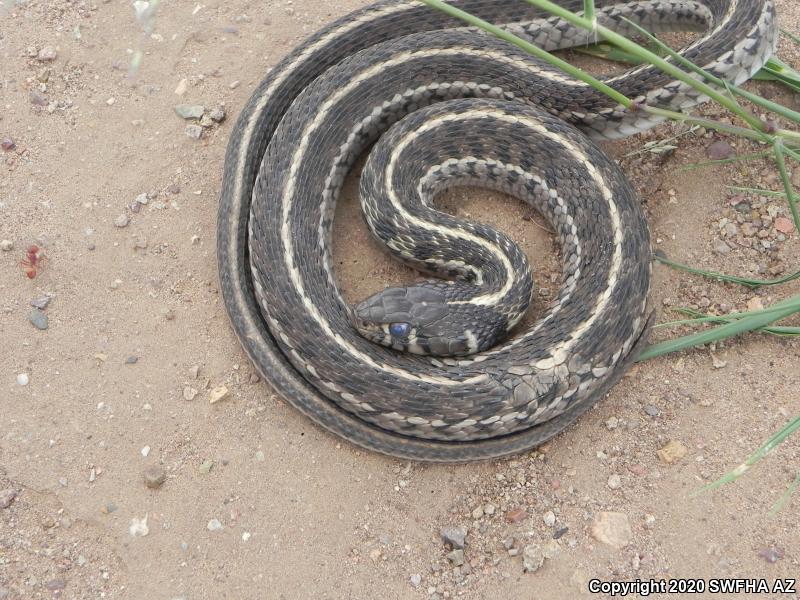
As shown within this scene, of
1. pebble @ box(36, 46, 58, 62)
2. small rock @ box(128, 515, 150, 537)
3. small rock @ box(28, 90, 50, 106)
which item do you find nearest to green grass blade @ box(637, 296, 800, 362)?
small rock @ box(128, 515, 150, 537)

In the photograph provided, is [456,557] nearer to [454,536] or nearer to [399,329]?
[454,536]

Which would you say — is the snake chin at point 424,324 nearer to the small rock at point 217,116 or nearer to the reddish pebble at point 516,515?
the reddish pebble at point 516,515

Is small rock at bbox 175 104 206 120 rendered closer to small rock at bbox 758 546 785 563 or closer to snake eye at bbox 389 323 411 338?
snake eye at bbox 389 323 411 338

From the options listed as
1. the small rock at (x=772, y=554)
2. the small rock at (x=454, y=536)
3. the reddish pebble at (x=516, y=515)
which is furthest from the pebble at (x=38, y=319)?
the small rock at (x=772, y=554)

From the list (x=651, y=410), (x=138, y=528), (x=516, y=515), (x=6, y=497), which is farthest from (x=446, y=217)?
(x=6, y=497)

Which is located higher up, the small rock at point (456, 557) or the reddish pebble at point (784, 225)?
the reddish pebble at point (784, 225)

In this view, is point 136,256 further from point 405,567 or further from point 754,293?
point 754,293

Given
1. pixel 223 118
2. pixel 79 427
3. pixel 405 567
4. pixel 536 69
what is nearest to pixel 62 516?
pixel 79 427
